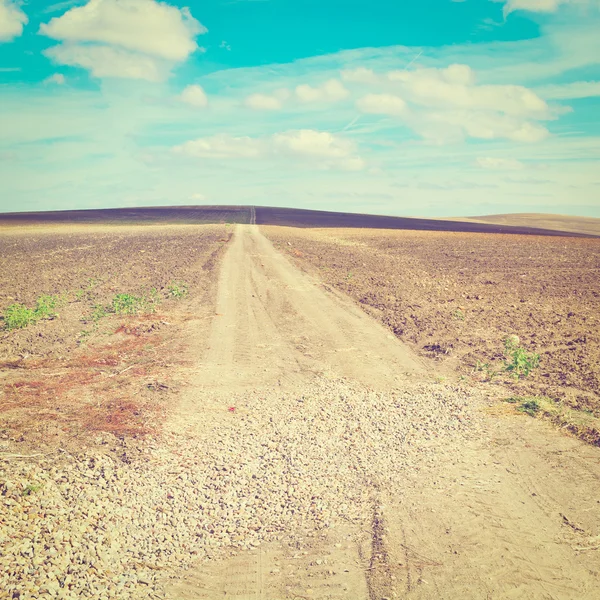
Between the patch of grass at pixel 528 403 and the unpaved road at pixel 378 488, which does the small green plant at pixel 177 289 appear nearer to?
the unpaved road at pixel 378 488

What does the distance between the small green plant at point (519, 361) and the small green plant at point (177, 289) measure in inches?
425

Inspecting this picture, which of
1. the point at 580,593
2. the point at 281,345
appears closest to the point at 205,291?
the point at 281,345

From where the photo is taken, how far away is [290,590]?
487 cm

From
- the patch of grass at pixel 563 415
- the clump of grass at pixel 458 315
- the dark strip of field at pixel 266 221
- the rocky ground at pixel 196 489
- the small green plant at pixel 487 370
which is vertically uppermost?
the dark strip of field at pixel 266 221

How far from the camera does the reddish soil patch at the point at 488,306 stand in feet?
35.7

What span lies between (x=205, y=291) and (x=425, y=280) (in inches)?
385

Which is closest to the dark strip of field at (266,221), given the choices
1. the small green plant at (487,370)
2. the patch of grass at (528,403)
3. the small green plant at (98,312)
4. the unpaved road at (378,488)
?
the small green plant at (98,312)

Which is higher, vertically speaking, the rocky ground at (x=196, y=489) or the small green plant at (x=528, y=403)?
the small green plant at (x=528, y=403)

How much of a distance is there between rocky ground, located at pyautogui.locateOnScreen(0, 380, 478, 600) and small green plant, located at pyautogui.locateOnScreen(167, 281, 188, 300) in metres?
9.75

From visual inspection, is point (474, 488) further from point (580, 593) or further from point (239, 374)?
point (239, 374)

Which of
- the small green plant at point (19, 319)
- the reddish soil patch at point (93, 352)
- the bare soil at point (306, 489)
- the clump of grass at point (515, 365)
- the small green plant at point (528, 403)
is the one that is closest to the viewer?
the bare soil at point (306, 489)

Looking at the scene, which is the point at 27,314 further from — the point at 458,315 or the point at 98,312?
the point at 458,315

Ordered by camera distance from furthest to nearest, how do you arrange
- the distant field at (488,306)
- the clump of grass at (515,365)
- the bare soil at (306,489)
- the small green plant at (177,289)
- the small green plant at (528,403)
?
the small green plant at (177,289), the distant field at (488,306), the clump of grass at (515,365), the small green plant at (528,403), the bare soil at (306,489)

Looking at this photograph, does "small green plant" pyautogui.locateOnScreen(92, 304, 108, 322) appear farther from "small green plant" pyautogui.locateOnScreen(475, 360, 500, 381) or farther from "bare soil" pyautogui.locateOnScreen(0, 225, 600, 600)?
"small green plant" pyautogui.locateOnScreen(475, 360, 500, 381)
